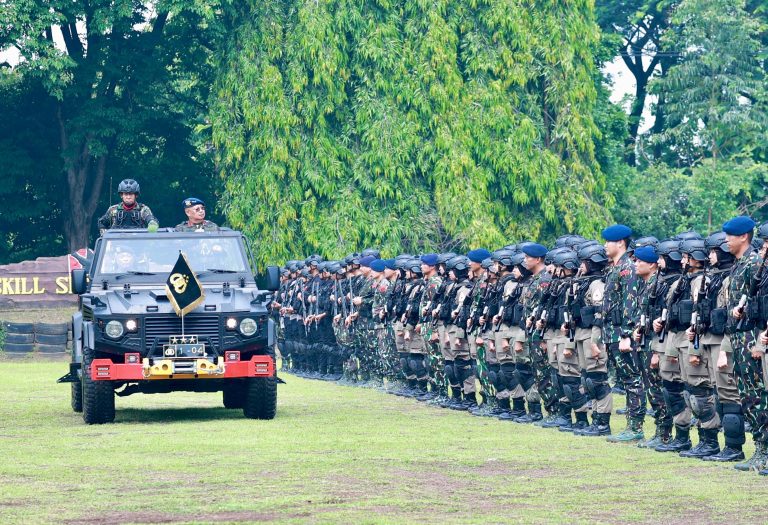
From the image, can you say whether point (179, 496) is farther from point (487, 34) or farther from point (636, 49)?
point (636, 49)

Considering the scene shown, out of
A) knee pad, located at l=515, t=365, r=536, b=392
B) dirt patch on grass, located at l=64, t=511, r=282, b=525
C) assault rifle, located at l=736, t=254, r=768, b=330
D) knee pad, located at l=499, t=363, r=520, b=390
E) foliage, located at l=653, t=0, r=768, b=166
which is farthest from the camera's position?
foliage, located at l=653, t=0, r=768, b=166

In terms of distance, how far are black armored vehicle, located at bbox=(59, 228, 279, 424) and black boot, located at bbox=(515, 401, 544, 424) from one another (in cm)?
295

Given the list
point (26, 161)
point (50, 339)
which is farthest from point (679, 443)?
point (26, 161)

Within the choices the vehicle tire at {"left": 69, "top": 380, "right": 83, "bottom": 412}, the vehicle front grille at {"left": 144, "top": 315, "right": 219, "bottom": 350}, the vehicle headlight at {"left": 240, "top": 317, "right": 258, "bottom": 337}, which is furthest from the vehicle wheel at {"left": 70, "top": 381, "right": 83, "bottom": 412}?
the vehicle headlight at {"left": 240, "top": 317, "right": 258, "bottom": 337}

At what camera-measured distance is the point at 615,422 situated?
18359 millimetres

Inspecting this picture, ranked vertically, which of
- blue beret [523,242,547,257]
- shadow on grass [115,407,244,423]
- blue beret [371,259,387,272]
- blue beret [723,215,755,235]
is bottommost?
shadow on grass [115,407,244,423]

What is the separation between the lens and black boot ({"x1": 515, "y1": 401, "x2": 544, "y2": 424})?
18562 millimetres

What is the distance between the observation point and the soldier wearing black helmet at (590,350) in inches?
661

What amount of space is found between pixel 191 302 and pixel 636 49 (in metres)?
41.5

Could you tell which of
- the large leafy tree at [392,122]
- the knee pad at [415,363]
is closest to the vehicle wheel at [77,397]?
the knee pad at [415,363]

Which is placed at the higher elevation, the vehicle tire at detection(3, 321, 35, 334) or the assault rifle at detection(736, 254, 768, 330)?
the assault rifle at detection(736, 254, 768, 330)

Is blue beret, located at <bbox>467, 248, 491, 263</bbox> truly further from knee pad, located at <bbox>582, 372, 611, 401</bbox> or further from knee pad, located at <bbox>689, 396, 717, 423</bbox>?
knee pad, located at <bbox>689, 396, 717, 423</bbox>

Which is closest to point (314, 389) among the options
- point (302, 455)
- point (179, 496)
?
point (302, 455)

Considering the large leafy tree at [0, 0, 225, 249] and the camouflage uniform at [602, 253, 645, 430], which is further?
the large leafy tree at [0, 0, 225, 249]
